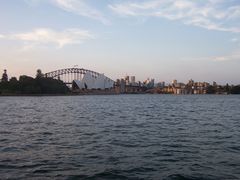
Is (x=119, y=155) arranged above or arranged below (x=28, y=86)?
below

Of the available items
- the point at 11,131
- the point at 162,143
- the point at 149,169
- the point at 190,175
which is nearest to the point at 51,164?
the point at 149,169

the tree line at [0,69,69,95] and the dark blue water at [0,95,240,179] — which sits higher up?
the tree line at [0,69,69,95]

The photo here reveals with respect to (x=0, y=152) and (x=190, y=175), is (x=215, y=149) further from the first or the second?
(x=0, y=152)

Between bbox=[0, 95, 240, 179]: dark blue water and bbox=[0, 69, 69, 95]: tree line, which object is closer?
bbox=[0, 95, 240, 179]: dark blue water

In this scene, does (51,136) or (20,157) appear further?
(51,136)

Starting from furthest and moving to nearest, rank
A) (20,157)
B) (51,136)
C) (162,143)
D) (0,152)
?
(51,136), (162,143), (0,152), (20,157)

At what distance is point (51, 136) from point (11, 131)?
4.09 m

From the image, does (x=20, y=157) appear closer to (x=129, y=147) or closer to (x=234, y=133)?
(x=129, y=147)

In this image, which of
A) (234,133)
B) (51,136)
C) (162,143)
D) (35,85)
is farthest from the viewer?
(35,85)

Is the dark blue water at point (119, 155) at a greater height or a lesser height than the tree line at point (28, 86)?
lesser

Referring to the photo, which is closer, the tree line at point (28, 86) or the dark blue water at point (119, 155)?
the dark blue water at point (119, 155)

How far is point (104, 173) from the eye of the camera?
13.1 metres

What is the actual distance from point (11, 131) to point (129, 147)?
10.2 meters

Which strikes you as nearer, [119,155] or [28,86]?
[119,155]
